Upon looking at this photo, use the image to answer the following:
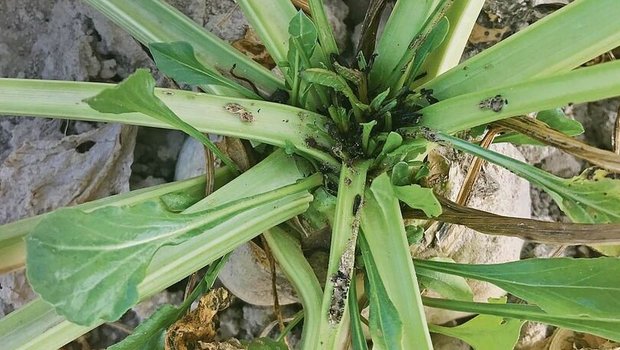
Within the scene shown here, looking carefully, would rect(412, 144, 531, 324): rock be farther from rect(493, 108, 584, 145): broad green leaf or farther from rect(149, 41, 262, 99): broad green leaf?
rect(149, 41, 262, 99): broad green leaf

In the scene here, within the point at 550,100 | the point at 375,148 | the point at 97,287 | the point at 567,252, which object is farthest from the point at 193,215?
the point at 567,252

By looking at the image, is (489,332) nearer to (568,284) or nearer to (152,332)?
(568,284)

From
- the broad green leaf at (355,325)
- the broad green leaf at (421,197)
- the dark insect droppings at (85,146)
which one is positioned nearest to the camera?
the broad green leaf at (421,197)

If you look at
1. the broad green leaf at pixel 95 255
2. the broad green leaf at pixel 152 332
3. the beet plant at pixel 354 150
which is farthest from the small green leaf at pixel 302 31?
the broad green leaf at pixel 152 332

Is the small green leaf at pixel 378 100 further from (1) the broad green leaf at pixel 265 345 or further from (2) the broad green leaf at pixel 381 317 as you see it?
(1) the broad green leaf at pixel 265 345

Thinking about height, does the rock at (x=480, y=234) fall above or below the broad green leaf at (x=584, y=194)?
below

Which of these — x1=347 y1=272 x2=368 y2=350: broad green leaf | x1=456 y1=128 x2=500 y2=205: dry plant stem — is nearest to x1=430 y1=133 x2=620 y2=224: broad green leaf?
x1=456 y1=128 x2=500 y2=205: dry plant stem

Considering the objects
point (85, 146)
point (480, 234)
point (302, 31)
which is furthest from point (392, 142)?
point (85, 146)

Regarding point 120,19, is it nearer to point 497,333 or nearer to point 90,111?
point 90,111
